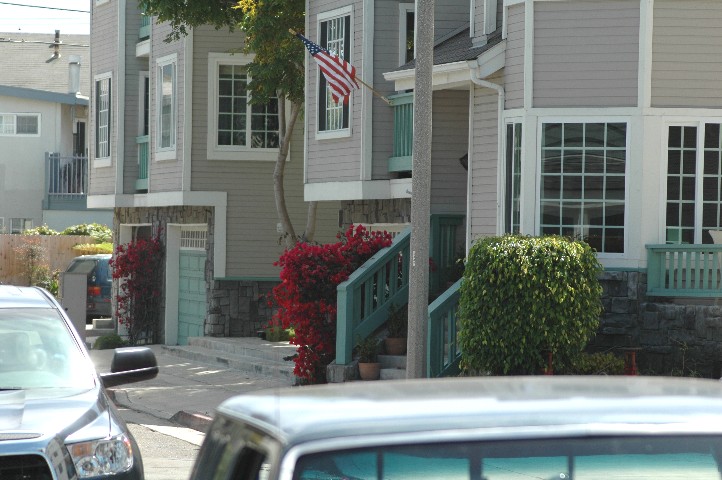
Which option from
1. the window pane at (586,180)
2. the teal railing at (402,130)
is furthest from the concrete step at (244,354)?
the window pane at (586,180)

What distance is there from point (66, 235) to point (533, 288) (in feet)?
Result: 98.6

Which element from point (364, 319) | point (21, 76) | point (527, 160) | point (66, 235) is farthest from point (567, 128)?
point (21, 76)

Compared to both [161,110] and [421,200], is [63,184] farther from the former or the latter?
[421,200]

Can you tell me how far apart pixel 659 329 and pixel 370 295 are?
4.15 metres

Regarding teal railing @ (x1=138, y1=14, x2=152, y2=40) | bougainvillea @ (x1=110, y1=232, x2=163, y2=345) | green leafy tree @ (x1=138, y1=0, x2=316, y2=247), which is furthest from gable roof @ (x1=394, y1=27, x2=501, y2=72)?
teal railing @ (x1=138, y1=14, x2=152, y2=40)

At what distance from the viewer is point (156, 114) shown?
85.4 feet

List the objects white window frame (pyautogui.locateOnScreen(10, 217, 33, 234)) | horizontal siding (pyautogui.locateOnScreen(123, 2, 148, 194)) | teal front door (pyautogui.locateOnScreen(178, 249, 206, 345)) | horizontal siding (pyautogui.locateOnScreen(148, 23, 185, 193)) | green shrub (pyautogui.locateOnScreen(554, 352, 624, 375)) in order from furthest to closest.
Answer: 1. white window frame (pyautogui.locateOnScreen(10, 217, 33, 234))
2. horizontal siding (pyautogui.locateOnScreen(123, 2, 148, 194))
3. teal front door (pyautogui.locateOnScreen(178, 249, 206, 345))
4. horizontal siding (pyautogui.locateOnScreen(148, 23, 185, 193))
5. green shrub (pyautogui.locateOnScreen(554, 352, 624, 375))

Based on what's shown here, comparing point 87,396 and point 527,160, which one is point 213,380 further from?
point 87,396

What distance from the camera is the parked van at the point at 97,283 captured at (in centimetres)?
3222

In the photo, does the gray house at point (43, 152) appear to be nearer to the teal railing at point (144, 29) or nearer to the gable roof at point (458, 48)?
the teal railing at point (144, 29)

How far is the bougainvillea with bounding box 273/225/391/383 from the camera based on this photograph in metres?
16.8

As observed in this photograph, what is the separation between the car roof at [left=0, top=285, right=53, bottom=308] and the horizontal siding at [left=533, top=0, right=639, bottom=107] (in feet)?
25.6

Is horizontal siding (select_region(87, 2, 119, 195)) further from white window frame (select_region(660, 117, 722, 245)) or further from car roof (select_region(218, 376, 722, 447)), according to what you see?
car roof (select_region(218, 376, 722, 447))

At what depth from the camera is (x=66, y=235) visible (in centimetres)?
4075
